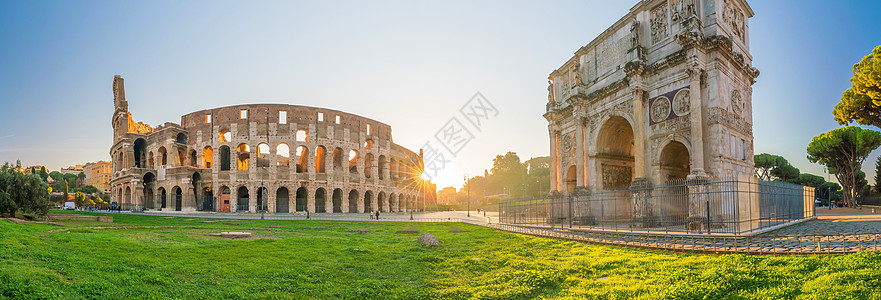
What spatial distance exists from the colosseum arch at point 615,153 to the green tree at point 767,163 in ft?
122

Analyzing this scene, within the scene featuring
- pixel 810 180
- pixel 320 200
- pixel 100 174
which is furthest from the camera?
pixel 100 174

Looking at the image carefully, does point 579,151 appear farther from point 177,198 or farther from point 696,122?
point 177,198

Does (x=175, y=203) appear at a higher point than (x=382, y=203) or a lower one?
higher

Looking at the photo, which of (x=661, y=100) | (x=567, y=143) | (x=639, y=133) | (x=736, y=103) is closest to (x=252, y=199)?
(x=567, y=143)

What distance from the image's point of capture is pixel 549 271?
31.2 ft

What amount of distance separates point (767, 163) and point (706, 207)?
157ft

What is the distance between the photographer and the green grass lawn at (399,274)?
6957 mm

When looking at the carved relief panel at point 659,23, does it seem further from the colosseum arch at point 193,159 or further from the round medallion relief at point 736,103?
the colosseum arch at point 193,159

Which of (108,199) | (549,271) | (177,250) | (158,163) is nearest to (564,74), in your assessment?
(549,271)

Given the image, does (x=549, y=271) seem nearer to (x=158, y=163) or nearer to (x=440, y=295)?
(x=440, y=295)

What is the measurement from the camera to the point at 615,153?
28125 mm

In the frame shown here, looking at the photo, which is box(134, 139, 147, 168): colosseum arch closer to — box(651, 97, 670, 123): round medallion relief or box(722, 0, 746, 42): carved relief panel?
box(651, 97, 670, 123): round medallion relief

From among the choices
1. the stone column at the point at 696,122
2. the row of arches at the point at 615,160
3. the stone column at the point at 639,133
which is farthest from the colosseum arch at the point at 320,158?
the stone column at the point at 696,122

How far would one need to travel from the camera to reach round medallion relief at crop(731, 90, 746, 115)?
70.3 ft
